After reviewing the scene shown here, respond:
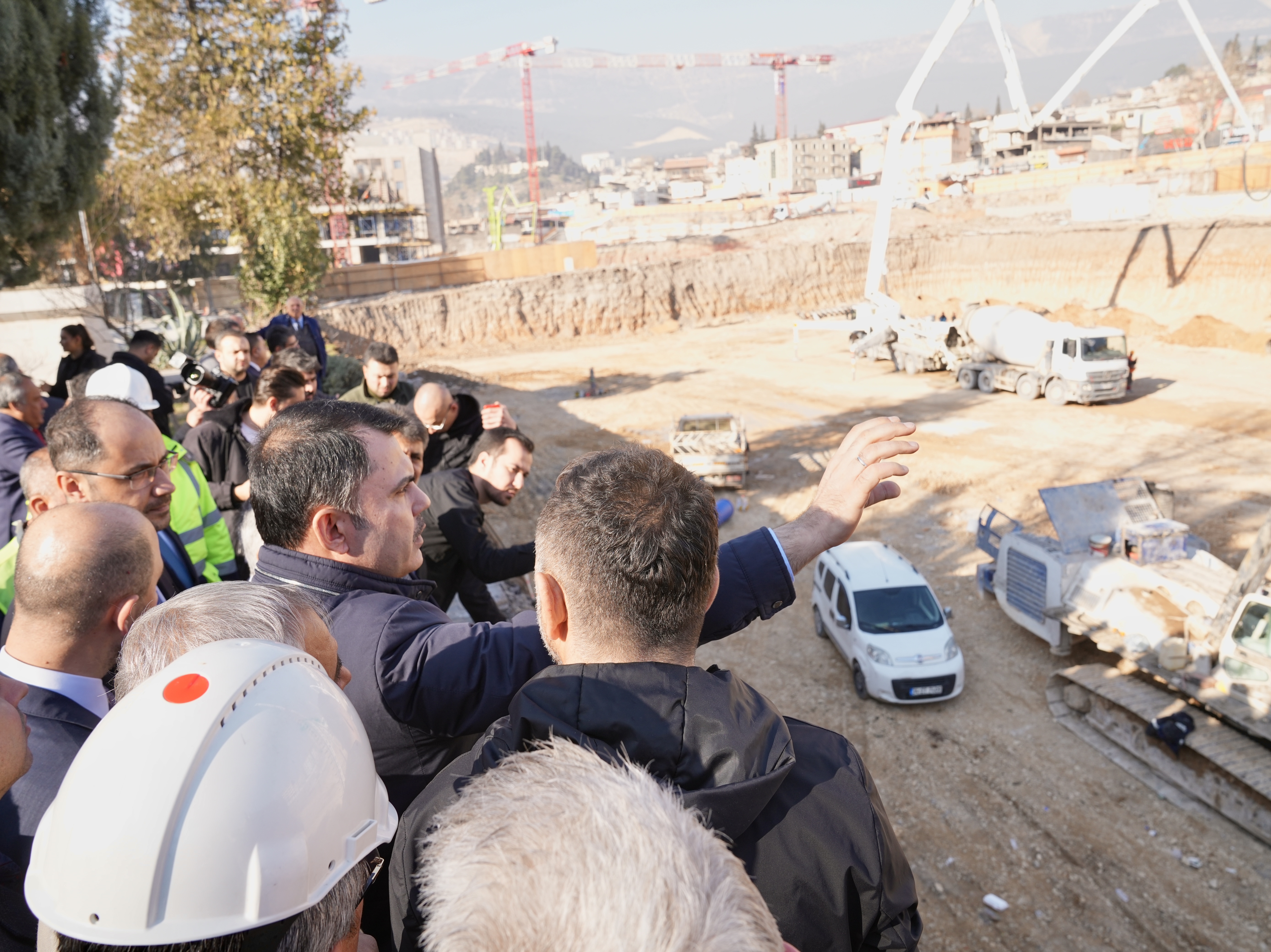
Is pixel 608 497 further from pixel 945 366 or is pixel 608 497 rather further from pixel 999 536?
pixel 945 366

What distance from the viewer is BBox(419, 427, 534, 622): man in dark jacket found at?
411 cm

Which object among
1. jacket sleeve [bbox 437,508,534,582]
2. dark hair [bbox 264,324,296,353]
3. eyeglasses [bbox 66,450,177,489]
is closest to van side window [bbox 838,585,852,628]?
jacket sleeve [bbox 437,508,534,582]

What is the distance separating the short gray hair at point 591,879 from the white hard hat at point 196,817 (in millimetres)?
263

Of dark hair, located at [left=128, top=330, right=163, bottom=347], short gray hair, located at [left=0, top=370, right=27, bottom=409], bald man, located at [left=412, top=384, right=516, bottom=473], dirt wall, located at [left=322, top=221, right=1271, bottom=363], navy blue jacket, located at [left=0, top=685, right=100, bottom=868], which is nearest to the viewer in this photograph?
navy blue jacket, located at [left=0, top=685, right=100, bottom=868]

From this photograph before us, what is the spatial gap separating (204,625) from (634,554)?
3.11ft

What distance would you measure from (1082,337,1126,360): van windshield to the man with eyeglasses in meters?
21.5

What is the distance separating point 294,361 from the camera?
557 cm

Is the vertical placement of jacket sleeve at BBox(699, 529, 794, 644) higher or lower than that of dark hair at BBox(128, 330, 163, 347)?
lower

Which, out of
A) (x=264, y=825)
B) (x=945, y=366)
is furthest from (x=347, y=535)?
(x=945, y=366)

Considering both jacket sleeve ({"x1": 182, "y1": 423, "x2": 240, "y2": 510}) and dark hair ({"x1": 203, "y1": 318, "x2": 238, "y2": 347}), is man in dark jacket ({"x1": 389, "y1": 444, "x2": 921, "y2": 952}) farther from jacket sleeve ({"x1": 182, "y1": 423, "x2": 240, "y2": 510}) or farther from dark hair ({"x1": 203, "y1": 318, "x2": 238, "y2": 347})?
dark hair ({"x1": 203, "y1": 318, "x2": 238, "y2": 347})

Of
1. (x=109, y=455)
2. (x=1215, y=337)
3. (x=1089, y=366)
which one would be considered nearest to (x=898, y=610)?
(x=109, y=455)

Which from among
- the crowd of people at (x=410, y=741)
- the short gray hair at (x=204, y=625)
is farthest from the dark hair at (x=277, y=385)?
the short gray hair at (x=204, y=625)

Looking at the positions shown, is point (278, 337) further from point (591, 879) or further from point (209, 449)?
point (591, 879)

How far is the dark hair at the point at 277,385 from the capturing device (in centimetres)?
510
